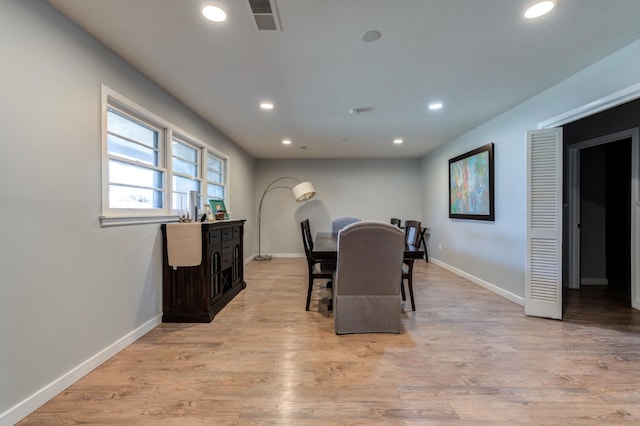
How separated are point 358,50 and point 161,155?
2.24 m

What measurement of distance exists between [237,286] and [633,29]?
4503mm

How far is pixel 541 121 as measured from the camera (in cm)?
297

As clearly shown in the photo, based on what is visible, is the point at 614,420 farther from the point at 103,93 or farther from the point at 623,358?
the point at 103,93

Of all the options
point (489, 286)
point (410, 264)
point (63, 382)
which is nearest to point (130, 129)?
point (63, 382)

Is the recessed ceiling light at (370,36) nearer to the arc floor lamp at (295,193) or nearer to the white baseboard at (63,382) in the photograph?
the white baseboard at (63,382)

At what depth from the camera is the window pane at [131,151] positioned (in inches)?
88.6

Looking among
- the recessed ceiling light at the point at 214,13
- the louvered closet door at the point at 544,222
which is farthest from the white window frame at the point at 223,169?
the louvered closet door at the point at 544,222

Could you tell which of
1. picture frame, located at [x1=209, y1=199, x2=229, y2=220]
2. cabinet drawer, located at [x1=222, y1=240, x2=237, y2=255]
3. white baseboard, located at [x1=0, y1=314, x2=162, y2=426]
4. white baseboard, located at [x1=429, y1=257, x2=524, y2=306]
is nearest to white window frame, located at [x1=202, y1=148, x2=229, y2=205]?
picture frame, located at [x1=209, y1=199, x2=229, y2=220]

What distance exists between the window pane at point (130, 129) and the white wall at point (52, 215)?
0.22 meters

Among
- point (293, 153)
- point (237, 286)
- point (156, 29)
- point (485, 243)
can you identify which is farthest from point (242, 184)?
point (485, 243)

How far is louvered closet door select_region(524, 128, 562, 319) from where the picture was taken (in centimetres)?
274

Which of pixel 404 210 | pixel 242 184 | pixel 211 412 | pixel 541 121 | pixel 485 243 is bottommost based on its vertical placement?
pixel 211 412

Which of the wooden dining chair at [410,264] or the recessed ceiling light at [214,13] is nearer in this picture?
the recessed ceiling light at [214,13]

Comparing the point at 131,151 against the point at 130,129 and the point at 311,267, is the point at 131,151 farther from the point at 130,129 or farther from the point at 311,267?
the point at 311,267
